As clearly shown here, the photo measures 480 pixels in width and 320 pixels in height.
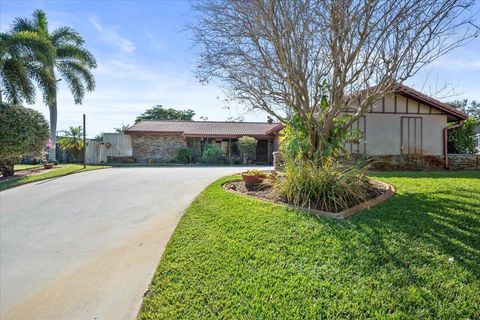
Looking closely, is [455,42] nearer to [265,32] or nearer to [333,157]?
[333,157]

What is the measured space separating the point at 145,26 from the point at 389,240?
869 cm

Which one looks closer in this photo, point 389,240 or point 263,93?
point 389,240

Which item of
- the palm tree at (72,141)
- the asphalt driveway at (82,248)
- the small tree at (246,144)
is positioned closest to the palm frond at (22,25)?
the palm tree at (72,141)

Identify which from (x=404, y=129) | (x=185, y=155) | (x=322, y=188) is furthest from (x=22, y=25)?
(x=404, y=129)

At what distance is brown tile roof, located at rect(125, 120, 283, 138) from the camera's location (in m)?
23.7

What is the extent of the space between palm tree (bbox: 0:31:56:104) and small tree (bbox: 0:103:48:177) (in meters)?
1.39

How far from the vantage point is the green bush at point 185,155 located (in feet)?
75.7

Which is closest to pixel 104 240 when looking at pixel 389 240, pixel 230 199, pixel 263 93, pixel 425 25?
pixel 230 199

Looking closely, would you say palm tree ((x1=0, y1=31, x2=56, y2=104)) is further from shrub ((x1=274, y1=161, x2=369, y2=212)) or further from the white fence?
shrub ((x1=274, y1=161, x2=369, y2=212))

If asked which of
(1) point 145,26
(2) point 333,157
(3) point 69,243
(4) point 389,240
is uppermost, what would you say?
(1) point 145,26

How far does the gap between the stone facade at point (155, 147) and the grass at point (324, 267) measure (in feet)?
64.3

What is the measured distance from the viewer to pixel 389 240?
3859mm

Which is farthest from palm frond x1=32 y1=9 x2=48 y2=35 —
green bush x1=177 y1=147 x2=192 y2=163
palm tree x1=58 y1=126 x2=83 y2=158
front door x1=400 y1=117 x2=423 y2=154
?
front door x1=400 y1=117 x2=423 y2=154

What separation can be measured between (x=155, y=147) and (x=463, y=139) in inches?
812
